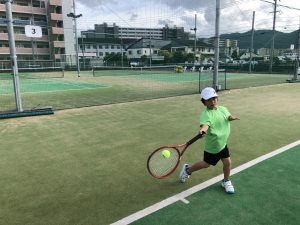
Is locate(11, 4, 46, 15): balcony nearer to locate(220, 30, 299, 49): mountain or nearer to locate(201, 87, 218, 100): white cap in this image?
locate(220, 30, 299, 49): mountain

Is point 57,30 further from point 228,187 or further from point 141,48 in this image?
point 228,187

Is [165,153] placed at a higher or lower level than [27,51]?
lower

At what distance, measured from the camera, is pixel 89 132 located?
7.46 m

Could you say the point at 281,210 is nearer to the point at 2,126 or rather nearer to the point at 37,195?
the point at 37,195

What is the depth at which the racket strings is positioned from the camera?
3.98 m

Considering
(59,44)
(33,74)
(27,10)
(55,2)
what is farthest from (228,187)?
(55,2)

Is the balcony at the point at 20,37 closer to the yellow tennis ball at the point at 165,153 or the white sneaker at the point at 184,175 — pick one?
the white sneaker at the point at 184,175

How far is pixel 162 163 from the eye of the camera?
4.12m

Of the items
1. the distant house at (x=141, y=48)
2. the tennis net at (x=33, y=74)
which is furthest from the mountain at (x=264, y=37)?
the distant house at (x=141, y=48)

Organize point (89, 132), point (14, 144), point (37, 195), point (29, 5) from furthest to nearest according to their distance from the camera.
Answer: point (29, 5), point (89, 132), point (14, 144), point (37, 195)

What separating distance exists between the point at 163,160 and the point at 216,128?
0.89 m

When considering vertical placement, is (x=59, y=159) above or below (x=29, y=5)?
below

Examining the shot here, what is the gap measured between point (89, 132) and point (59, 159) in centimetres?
201

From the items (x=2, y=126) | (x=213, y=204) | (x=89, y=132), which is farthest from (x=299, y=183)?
(x=2, y=126)
